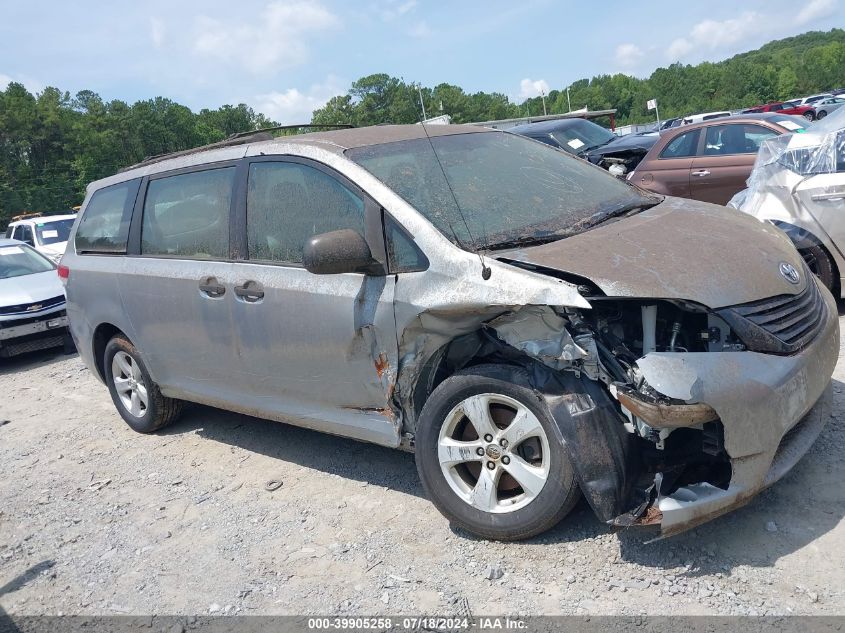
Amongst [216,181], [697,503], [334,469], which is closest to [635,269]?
[697,503]

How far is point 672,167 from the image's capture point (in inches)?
357

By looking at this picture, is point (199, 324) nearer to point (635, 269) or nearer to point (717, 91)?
point (635, 269)

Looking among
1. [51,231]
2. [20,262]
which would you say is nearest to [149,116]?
[51,231]

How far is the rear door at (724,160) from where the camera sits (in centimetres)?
862

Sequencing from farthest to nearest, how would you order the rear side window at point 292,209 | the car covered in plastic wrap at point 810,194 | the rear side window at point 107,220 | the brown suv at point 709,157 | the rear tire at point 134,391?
the brown suv at point 709,157
the car covered in plastic wrap at point 810,194
the rear tire at point 134,391
the rear side window at point 107,220
the rear side window at point 292,209

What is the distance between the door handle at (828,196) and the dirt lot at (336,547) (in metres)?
1.73

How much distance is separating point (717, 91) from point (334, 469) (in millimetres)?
87401

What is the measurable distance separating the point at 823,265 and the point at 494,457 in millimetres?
3775

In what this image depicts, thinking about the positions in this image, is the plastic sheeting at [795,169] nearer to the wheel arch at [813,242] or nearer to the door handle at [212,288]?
the wheel arch at [813,242]

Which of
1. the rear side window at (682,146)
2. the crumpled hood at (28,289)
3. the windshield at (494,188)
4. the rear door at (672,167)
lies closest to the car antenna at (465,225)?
the windshield at (494,188)

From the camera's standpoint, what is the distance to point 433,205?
3455 mm

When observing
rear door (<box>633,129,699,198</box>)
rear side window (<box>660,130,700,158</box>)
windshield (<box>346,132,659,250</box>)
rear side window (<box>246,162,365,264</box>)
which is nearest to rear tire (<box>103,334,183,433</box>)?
rear side window (<box>246,162,365,264</box>)

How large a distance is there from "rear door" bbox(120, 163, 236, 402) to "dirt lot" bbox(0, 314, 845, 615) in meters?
0.67

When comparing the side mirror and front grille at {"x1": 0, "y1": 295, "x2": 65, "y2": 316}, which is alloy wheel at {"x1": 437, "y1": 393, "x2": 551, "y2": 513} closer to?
the side mirror
